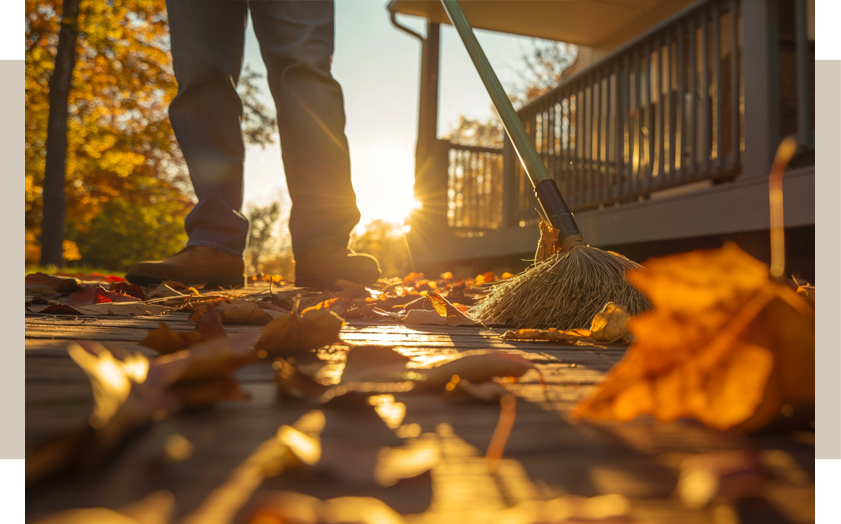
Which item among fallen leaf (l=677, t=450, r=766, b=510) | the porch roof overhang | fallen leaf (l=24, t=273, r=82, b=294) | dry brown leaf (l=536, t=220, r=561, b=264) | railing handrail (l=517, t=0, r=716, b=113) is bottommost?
fallen leaf (l=677, t=450, r=766, b=510)

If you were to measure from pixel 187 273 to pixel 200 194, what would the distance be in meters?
0.39

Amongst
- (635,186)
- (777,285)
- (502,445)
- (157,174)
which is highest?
(157,174)

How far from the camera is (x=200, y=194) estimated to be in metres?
2.33

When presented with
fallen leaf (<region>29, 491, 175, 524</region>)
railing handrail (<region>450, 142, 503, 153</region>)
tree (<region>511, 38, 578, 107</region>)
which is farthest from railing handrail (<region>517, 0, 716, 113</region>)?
tree (<region>511, 38, 578, 107</region>)

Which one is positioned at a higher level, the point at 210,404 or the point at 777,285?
the point at 777,285

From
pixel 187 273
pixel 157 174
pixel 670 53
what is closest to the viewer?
pixel 187 273

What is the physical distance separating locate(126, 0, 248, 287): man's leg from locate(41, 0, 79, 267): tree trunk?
14.5 feet

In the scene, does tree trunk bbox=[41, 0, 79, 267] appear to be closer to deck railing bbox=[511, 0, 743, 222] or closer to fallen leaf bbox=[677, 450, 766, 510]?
deck railing bbox=[511, 0, 743, 222]

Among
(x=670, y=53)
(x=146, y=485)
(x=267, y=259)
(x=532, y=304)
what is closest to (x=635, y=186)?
(x=670, y=53)

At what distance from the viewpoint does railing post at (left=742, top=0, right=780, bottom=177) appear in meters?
2.84

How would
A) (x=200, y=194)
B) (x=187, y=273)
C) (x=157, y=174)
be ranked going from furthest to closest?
(x=157, y=174) < (x=200, y=194) < (x=187, y=273)

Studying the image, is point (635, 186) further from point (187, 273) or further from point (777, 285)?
point (777, 285)

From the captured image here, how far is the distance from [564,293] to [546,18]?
20.5ft

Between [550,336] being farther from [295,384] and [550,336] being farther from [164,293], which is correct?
[164,293]
